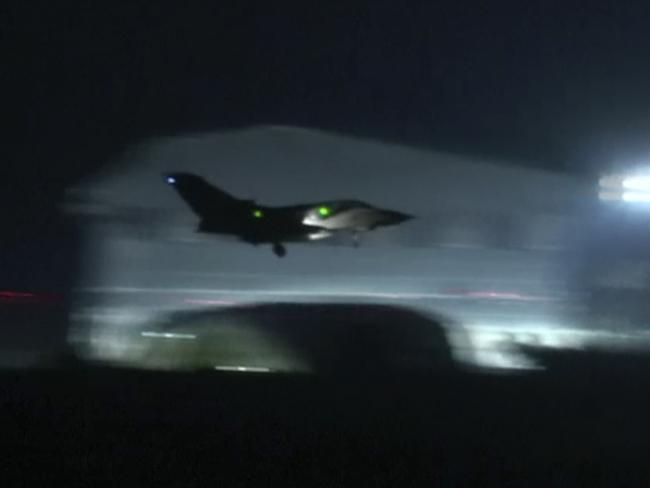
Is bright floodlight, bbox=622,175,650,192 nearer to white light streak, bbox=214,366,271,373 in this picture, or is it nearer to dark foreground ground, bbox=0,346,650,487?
dark foreground ground, bbox=0,346,650,487

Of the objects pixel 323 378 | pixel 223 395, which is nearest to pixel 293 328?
pixel 323 378

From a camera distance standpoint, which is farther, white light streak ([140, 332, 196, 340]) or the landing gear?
the landing gear

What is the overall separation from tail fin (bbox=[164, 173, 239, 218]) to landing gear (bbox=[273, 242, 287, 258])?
0.28 m

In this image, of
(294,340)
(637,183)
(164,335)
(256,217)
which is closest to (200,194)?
(256,217)

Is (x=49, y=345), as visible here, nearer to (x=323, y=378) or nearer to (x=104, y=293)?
(x=104, y=293)

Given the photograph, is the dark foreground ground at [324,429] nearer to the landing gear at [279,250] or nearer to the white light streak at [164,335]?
the white light streak at [164,335]

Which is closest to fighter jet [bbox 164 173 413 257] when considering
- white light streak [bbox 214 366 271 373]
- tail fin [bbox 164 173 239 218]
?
tail fin [bbox 164 173 239 218]

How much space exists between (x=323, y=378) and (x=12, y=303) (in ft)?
6.50

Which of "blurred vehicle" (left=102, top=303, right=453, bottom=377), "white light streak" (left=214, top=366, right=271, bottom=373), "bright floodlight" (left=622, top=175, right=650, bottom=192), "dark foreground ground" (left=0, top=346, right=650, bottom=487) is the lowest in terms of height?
"dark foreground ground" (left=0, top=346, right=650, bottom=487)

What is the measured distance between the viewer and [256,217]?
5613 millimetres

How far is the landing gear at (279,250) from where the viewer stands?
5.60 m

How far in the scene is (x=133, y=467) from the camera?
11.4ft

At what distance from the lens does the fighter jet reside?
5.60 m

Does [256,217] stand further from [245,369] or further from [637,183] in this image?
[637,183]
